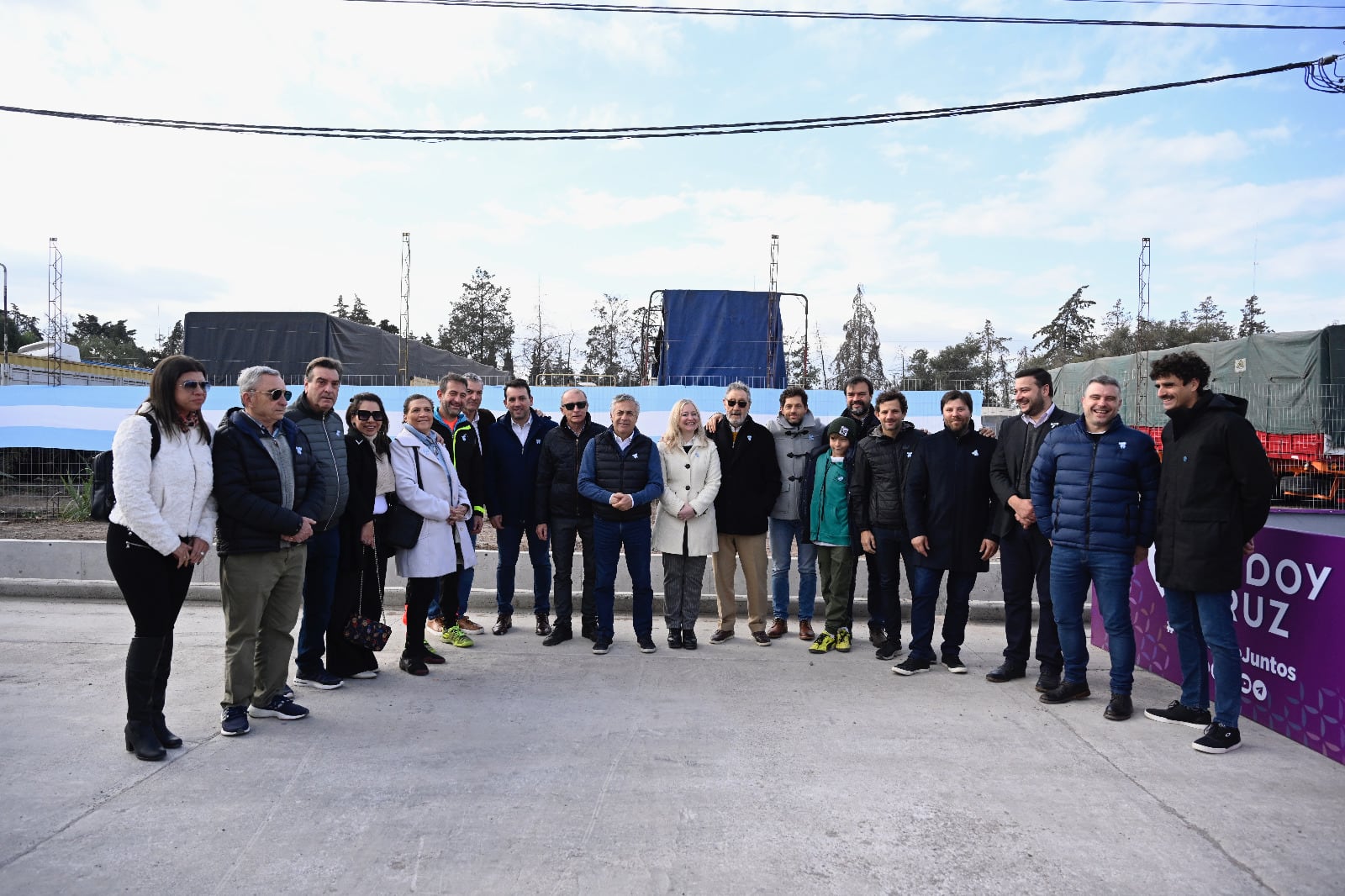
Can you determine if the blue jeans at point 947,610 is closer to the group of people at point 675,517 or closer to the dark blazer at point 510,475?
the group of people at point 675,517

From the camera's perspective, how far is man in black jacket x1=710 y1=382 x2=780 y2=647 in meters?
6.27

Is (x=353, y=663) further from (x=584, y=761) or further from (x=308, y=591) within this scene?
(x=584, y=761)

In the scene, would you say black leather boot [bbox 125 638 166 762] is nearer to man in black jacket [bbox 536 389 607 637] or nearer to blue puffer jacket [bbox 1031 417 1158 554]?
man in black jacket [bbox 536 389 607 637]

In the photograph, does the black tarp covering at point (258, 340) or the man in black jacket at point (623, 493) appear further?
the black tarp covering at point (258, 340)

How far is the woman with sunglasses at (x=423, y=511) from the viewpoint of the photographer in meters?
5.41

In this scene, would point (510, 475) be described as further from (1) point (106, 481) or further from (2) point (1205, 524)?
(2) point (1205, 524)

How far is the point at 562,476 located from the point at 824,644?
2.33m

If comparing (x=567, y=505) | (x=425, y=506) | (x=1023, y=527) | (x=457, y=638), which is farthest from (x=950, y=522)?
(x=457, y=638)

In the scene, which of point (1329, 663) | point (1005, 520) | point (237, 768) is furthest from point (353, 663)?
point (1329, 663)

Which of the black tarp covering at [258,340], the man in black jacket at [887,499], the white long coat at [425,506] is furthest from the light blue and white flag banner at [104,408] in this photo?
the white long coat at [425,506]

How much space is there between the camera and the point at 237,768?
377cm

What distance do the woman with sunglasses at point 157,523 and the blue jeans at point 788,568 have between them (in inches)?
159

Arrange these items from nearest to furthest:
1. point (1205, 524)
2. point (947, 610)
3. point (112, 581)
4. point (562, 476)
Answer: point (1205, 524), point (947, 610), point (562, 476), point (112, 581)

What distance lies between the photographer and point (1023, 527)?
17.1 feet
